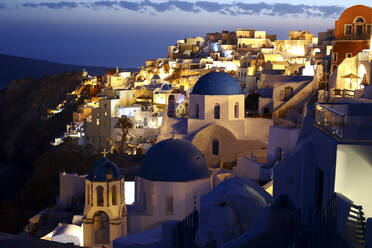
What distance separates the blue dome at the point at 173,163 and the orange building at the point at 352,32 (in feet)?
52.0

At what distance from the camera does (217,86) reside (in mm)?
A: 23766

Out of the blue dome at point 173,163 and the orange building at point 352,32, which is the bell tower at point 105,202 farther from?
the orange building at point 352,32

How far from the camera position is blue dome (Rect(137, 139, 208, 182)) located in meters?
15.9

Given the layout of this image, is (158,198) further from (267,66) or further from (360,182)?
(267,66)

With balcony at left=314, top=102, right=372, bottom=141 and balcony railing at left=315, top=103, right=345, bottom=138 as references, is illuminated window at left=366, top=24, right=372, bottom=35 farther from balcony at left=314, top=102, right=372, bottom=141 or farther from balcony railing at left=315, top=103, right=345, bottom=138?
balcony at left=314, top=102, right=372, bottom=141

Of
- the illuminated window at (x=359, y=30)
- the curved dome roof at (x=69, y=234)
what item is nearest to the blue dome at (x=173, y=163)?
the curved dome roof at (x=69, y=234)

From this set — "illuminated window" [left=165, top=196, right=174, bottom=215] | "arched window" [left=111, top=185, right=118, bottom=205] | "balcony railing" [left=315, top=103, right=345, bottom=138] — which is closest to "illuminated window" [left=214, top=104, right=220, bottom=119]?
"illuminated window" [left=165, top=196, right=174, bottom=215]

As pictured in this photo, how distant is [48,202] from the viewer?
29.4 metres

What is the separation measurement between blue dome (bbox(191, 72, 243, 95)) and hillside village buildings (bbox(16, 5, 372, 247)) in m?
0.05

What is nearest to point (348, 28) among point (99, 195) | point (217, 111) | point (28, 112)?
point (217, 111)

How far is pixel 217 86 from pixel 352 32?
36.3 feet

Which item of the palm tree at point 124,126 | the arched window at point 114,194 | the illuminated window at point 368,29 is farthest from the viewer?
the palm tree at point 124,126

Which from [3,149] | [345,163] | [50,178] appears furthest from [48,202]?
[3,149]

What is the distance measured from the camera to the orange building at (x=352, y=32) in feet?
96.2
